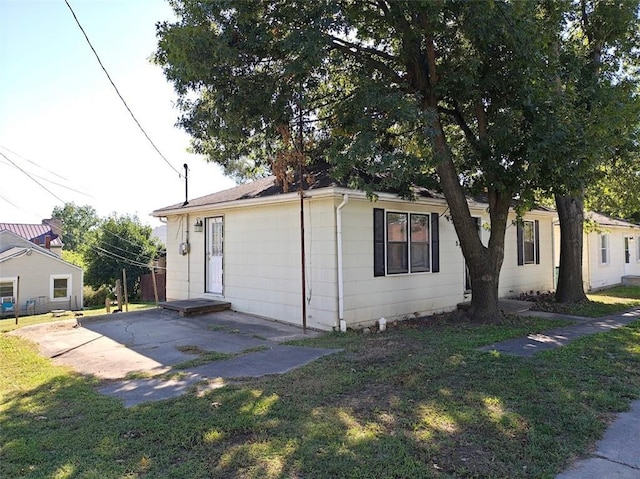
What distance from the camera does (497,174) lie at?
8391 millimetres

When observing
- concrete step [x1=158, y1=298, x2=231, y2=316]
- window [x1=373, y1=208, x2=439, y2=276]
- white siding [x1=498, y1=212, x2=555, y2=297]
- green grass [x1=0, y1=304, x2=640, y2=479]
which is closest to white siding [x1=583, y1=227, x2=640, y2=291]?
white siding [x1=498, y1=212, x2=555, y2=297]

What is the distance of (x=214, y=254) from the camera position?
11922 millimetres

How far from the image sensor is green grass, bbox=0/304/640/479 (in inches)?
126

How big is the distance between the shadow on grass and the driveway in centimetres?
42

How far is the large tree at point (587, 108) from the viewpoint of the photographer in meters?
7.57

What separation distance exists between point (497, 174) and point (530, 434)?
5.74 metres

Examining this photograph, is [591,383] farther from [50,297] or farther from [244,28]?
[50,297]

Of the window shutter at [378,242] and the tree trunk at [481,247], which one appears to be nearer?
the tree trunk at [481,247]

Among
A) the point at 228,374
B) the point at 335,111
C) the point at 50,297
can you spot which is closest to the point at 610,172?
the point at 335,111

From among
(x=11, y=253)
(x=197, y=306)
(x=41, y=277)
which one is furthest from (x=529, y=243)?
(x=11, y=253)

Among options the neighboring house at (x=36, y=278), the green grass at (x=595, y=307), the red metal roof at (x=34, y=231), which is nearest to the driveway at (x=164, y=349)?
the green grass at (x=595, y=307)

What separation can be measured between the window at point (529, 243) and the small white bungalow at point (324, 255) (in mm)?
987

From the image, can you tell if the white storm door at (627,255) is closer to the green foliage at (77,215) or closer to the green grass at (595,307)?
the green grass at (595,307)

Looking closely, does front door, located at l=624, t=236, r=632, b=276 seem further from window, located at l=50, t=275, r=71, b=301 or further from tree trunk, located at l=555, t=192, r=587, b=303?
window, located at l=50, t=275, r=71, b=301
